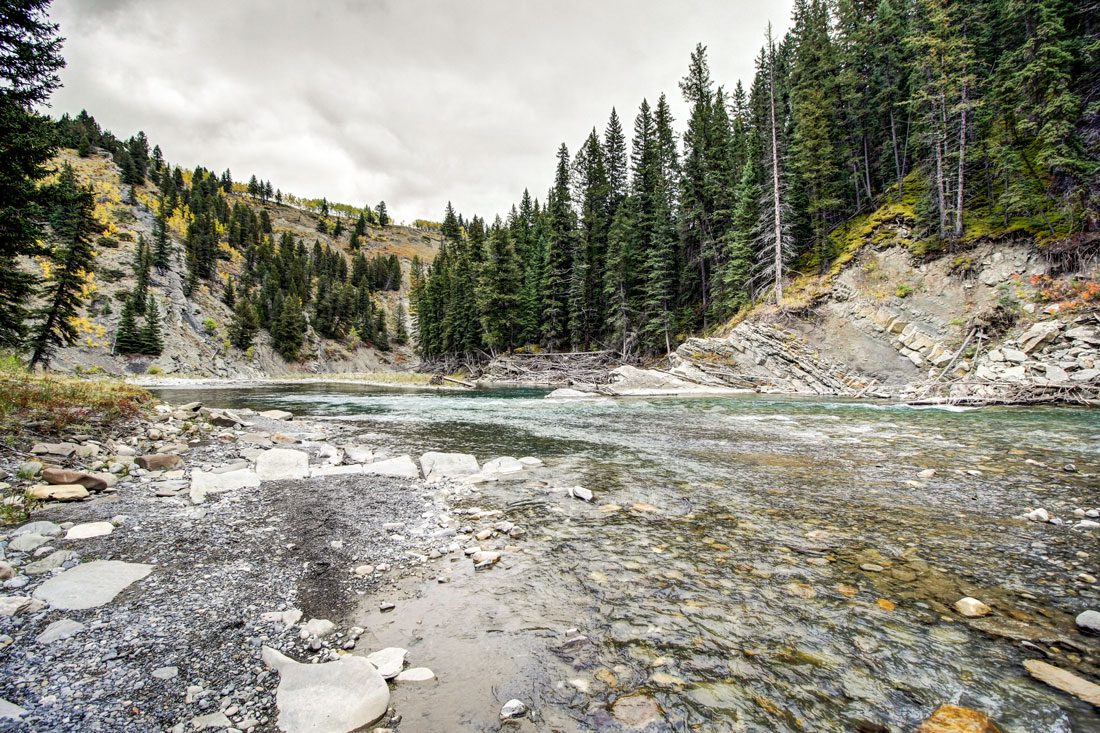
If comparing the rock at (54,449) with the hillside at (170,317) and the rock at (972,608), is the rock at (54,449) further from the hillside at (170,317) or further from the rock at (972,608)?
the hillside at (170,317)

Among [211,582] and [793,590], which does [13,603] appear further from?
[793,590]

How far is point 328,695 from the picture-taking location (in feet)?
8.73

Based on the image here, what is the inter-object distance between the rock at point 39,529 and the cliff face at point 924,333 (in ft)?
84.5

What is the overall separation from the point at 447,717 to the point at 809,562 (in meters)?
4.11

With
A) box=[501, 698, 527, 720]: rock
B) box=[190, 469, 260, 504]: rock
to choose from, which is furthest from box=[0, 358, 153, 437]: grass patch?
box=[501, 698, 527, 720]: rock

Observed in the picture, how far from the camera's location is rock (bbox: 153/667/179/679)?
8.97 feet

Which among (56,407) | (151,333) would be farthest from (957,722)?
(151,333)

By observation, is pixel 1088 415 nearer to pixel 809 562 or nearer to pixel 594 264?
pixel 809 562

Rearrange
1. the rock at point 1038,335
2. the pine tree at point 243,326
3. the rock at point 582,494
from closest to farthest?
the rock at point 582,494
the rock at point 1038,335
the pine tree at point 243,326

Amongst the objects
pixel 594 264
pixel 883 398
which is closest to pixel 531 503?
pixel 883 398

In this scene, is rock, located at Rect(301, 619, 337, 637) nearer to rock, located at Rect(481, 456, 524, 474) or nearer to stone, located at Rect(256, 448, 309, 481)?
stone, located at Rect(256, 448, 309, 481)

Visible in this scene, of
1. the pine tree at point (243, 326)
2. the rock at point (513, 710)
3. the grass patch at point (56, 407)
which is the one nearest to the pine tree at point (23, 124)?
the grass patch at point (56, 407)

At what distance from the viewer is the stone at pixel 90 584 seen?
3.49 m

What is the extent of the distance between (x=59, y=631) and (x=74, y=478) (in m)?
4.65
